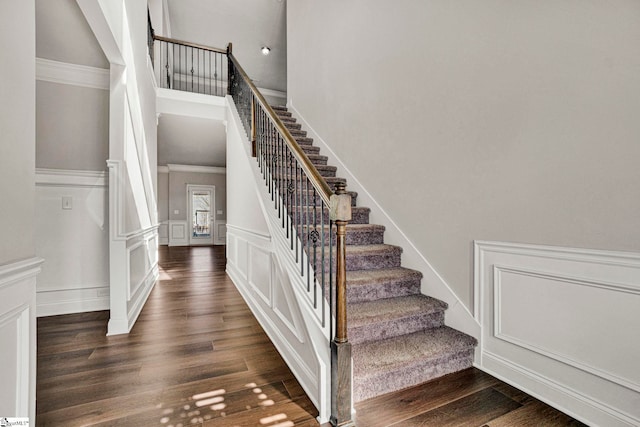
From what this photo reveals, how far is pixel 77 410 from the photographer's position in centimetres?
159

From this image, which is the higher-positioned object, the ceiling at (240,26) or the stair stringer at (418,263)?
the ceiling at (240,26)

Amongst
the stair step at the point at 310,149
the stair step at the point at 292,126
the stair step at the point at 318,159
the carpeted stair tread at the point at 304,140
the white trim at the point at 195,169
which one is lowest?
the stair step at the point at 318,159

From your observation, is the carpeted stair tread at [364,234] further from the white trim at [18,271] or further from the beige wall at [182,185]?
the beige wall at [182,185]

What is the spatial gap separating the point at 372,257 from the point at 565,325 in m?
1.32

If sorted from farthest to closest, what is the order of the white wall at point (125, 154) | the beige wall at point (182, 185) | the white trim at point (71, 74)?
the beige wall at point (182, 185) → the white trim at point (71, 74) → the white wall at point (125, 154)

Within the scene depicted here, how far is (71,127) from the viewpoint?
3080 millimetres

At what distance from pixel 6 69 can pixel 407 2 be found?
2.84m

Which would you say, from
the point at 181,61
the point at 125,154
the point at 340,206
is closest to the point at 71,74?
the point at 125,154

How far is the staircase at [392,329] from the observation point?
1.75 meters

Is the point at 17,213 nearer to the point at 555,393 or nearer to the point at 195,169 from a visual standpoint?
the point at 555,393

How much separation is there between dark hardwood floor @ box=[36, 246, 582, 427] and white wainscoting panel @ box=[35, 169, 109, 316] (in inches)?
16.2

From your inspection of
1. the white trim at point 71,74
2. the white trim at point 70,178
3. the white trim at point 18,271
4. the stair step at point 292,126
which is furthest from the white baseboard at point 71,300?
the stair step at point 292,126

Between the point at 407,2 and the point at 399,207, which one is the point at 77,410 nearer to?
the point at 399,207

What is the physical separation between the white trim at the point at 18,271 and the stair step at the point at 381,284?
5.57ft
